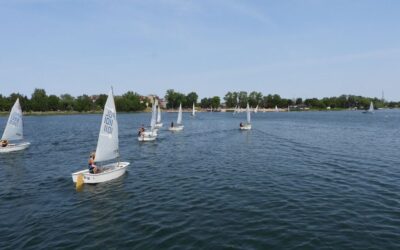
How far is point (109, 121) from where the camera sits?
1420 inches

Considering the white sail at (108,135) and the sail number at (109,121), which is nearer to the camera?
the white sail at (108,135)

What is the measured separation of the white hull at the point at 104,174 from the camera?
104 ft

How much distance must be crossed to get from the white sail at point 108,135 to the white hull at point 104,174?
1.46 m

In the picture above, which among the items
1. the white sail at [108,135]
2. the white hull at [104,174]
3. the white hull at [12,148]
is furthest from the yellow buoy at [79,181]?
the white hull at [12,148]

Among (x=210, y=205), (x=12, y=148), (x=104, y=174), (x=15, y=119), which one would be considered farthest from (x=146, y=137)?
(x=210, y=205)

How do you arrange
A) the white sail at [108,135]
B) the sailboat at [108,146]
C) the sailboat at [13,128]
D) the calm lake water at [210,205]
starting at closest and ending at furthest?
the calm lake water at [210,205]
the sailboat at [108,146]
the white sail at [108,135]
the sailboat at [13,128]

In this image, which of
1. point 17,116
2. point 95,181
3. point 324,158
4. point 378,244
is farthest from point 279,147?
point 17,116

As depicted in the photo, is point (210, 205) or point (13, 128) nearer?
point (210, 205)

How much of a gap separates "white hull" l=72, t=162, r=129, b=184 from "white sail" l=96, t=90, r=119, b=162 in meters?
1.46

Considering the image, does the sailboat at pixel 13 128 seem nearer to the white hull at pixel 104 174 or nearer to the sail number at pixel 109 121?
the sail number at pixel 109 121

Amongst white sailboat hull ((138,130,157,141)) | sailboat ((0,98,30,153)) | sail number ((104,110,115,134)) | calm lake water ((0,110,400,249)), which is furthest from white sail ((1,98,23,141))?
sail number ((104,110,115,134))

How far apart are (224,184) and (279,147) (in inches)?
1127

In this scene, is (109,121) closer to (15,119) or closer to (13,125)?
(15,119)

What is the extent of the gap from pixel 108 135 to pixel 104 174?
16.1 feet
